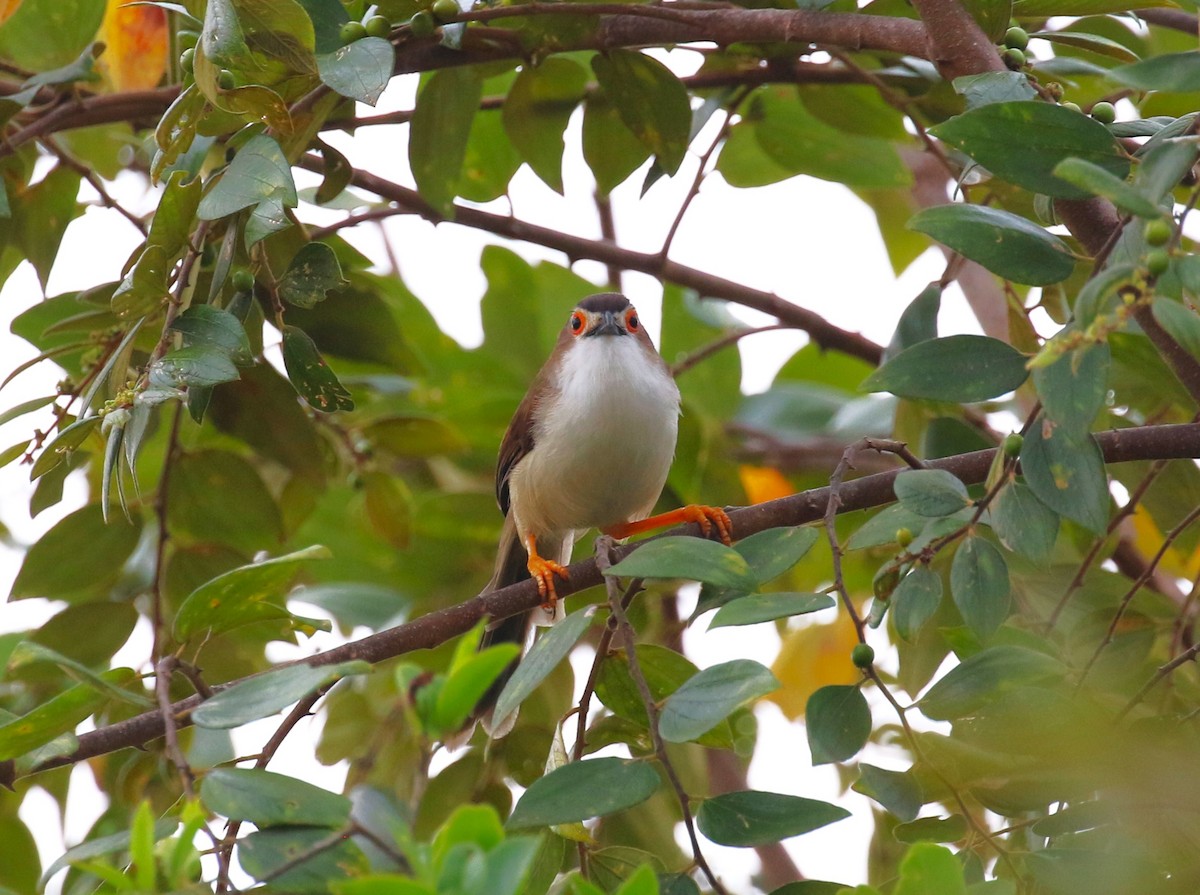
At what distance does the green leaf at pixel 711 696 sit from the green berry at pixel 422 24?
1757mm

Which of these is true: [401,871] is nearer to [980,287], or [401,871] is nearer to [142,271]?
[142,271]

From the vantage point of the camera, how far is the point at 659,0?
11.9 feet

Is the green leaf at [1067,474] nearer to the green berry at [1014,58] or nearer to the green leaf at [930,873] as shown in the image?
the green leaf at [930,873]

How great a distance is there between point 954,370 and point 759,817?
90cm

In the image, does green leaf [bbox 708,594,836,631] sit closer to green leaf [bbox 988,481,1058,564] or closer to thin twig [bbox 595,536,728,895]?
thin twig [bbox 595,536,728,895]

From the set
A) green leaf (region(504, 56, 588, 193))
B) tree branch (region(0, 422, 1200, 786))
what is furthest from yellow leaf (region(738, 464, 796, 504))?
tree branch (region(0, 422, 1200, 786))

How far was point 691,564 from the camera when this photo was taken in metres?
2.19

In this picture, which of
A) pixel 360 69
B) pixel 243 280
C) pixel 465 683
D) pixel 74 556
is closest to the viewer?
pixel 465 683

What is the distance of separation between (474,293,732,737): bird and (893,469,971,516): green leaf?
173 centimetres

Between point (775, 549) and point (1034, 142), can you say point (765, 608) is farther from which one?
point (1034, 142)

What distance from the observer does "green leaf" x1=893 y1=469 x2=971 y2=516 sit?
2297 mm

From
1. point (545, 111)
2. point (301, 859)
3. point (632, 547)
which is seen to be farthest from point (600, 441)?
point (301, 859)

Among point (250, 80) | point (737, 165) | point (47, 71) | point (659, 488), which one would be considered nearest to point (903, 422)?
point (659, 488)

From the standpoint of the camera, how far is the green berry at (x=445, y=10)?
2.90 meters
